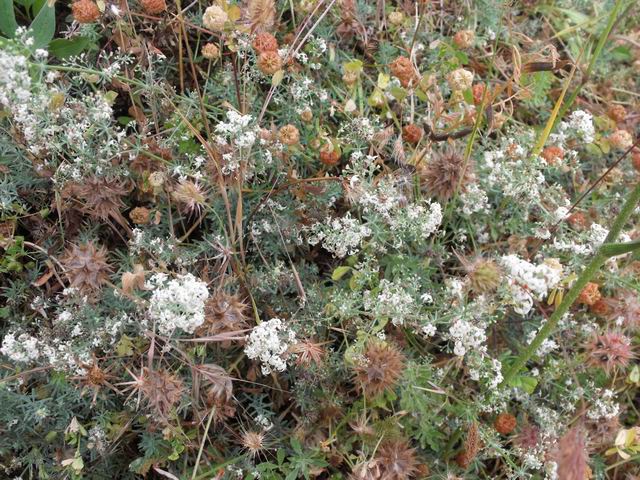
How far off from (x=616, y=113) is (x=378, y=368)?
5.50 feet

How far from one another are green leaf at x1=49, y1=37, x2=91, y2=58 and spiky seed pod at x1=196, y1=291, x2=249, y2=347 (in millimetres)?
1088

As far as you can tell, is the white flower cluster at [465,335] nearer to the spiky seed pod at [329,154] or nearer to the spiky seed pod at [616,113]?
the spiky seed pod at [329,154]

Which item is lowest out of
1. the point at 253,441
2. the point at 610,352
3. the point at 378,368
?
the point at 253,441

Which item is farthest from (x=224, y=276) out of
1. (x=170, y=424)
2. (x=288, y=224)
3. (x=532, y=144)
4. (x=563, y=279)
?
(x=532, y=144)

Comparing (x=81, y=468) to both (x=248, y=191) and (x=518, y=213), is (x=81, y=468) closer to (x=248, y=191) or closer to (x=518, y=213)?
(x=248, y=191)

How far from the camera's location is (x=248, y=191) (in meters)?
2.34

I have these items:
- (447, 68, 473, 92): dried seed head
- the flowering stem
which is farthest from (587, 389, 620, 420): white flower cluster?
(447, 68, 473, 92): dried seed head

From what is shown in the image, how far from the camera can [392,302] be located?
85.7 inches

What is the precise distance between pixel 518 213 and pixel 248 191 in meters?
1.06

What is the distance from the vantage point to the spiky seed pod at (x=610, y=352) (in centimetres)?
241

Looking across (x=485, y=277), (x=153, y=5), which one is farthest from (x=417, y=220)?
(x=153, y=5)

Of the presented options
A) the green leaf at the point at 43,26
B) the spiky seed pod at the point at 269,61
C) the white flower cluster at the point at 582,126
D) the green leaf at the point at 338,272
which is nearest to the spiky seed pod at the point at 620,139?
the white flower cluster at the point at 582,126

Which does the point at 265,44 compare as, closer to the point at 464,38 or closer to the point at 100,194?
the point at 100,194

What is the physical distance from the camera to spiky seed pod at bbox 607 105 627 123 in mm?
2873
